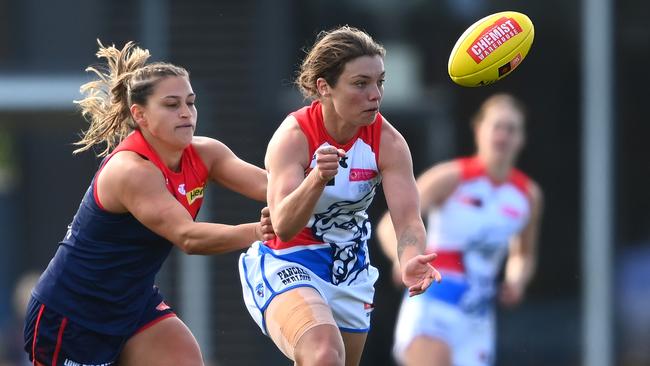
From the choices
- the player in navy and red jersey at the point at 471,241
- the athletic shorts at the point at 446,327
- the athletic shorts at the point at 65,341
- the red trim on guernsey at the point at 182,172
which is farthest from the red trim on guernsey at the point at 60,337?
the athletic shorts at the point at 446,327

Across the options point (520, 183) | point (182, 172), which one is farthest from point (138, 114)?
point (520, 183)

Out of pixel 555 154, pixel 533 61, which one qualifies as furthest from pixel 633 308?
pixel 533 61

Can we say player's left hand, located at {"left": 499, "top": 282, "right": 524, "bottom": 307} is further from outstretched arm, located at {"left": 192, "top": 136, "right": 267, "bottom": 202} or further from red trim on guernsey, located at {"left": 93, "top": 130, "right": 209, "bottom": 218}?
red trim on guernsey, located at {"left": 93, "top": 130, "right": 209, "bottom": 218}

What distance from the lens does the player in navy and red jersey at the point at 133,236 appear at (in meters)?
6.30

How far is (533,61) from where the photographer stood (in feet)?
44.7

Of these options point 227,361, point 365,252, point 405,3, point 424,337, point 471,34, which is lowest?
point 227,361

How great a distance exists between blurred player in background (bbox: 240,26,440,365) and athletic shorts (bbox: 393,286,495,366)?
2314 millimetres

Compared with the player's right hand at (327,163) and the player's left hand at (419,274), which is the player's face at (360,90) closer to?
the player's right hand at (327,163)

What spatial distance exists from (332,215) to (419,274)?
1.92 feet

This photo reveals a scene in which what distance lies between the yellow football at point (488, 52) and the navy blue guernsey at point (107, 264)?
4.40 ft

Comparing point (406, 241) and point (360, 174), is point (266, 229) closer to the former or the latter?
point (360, 174)

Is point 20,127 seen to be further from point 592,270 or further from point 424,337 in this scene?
point 424,337

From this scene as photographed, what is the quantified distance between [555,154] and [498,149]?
4.36 meters

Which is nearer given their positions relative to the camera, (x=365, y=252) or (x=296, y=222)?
(x=296, y=222)
